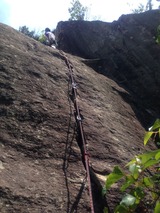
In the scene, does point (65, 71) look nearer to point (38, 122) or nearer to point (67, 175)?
point (38, 122)

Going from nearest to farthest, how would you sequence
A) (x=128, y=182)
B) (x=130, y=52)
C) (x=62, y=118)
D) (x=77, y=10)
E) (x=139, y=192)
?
(x=128, y=182) → (x=139, y=192) → (x=62, y=118) → (x=130, y=52) → (x=77, y=10)

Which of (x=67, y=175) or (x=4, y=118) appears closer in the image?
(x=67, y=175)

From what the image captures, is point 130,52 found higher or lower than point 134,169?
higher

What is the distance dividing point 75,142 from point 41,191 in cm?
130

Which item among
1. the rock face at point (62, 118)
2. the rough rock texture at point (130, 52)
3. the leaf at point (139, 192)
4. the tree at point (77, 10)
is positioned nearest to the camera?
the leaf at point (139, 192)

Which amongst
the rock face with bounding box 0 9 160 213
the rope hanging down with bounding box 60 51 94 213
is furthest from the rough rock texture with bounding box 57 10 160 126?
the rope hanging down with bounding box 60 51 94 213

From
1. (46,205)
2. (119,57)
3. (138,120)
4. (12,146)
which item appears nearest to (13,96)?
(12,146)

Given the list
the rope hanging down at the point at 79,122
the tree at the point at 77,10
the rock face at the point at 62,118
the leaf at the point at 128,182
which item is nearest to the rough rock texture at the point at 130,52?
the rock face at the point at 62,118

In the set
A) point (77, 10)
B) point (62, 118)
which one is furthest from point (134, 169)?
point (77, 10)

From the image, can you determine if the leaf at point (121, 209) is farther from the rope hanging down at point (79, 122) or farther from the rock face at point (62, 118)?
the rock face at point (62, 118)

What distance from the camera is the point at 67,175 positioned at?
405 centimetres

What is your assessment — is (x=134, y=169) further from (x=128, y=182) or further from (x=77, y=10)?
(x=77, y=10)

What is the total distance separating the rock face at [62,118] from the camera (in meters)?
3.66

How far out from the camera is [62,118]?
16.6ft
